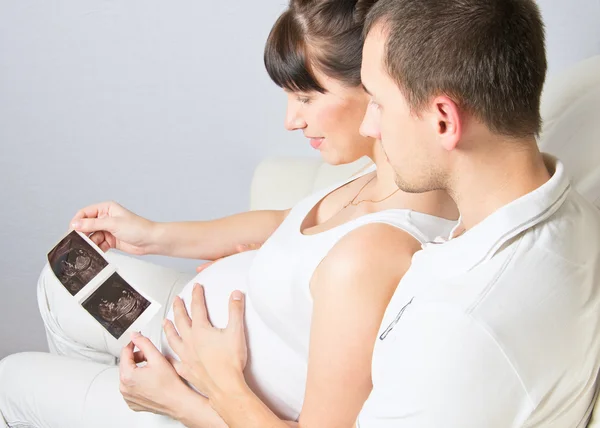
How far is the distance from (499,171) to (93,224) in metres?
1.07

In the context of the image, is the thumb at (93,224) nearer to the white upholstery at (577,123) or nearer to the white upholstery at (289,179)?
the white upholstery at (289,179)

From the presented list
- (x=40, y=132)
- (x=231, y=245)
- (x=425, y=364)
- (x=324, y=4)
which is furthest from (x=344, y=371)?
(x=40, y=132)

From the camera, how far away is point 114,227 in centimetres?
189

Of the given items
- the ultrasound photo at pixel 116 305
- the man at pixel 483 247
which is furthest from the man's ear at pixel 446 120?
the ultrasound photo at pixel 116 305

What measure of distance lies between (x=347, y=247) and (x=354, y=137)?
0.29 metres

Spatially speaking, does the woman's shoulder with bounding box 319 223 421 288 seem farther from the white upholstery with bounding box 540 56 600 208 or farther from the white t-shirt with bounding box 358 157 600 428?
the white upholstery with bounding box 540 56 600 208

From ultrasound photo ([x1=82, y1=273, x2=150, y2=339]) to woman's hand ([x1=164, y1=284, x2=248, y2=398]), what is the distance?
0.14m

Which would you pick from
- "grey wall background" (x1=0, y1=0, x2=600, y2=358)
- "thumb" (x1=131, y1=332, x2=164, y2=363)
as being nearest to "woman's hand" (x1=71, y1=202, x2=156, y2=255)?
"thumb" (x1=131, y1=332, x2=164, y2=363)

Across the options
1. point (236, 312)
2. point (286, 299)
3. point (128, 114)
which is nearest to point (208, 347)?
point (236, 312)

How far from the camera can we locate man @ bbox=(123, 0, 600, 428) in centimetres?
96

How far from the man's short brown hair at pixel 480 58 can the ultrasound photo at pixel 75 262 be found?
0.94 meters

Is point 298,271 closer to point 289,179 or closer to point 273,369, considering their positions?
point 273,369

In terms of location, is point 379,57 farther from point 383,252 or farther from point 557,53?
point 557,53

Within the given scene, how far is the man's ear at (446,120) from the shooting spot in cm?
103
